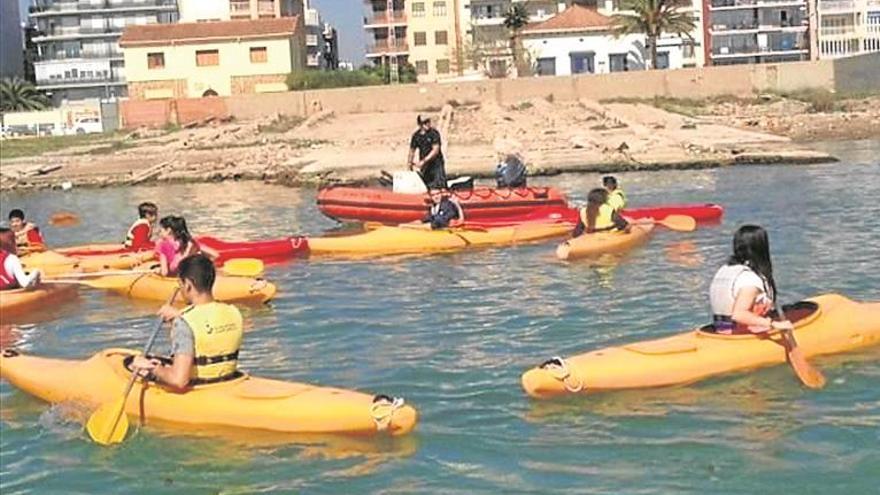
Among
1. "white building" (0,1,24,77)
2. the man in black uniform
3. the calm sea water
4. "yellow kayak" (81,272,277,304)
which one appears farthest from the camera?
"white building" (0,1,24,77)

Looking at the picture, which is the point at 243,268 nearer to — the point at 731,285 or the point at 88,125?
the point at 731,285

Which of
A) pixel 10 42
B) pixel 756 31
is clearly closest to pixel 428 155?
pixel 756 31

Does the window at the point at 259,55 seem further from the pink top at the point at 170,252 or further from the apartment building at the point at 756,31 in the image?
the pink top at the point at 170,252

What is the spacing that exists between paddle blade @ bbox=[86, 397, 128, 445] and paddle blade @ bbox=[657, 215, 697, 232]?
10.5m

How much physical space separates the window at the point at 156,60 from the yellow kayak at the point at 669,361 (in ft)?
207

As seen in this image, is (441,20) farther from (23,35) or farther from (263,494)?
(263,494)

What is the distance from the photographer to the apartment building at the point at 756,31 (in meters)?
86.7

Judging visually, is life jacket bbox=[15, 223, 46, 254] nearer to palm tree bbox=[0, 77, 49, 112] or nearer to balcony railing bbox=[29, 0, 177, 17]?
palm tree bbox=[0, 77, 49, 112]

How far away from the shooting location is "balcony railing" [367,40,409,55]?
86.7 m

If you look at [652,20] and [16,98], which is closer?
[652,20]

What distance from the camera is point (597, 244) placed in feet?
48.6

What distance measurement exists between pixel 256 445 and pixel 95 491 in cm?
99

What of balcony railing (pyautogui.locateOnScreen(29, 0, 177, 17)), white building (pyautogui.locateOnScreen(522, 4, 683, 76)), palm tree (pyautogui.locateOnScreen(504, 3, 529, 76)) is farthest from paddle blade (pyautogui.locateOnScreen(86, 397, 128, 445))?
balcony railing (pyautogui.locateOnScreen(29, 0, 177, 17))

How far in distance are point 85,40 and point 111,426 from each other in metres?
84.7
